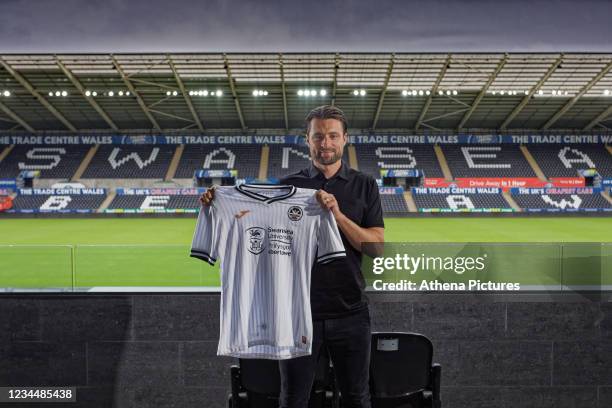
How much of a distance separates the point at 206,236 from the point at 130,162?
113 feet

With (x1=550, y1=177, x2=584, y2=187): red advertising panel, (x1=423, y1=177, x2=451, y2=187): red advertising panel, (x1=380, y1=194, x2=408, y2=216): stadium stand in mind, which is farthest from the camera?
(x1=423, y1=177, x2=451, y2=187): red advertising panel

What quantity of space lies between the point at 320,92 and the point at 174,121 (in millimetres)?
12437

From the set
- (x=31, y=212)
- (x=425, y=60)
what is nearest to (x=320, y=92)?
(x=425, y=60)

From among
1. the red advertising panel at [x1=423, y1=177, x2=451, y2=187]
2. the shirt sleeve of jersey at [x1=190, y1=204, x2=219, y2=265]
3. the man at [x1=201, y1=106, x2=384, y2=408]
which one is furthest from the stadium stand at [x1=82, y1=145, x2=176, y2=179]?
the man at [x1=201, y1=106, x2=384, y2=408]

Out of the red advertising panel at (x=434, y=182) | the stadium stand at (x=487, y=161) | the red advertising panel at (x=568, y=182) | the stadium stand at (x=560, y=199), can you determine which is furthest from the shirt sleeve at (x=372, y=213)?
the red advertising panel at (x=568, y=182)

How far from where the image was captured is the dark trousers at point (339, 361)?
8.06ft

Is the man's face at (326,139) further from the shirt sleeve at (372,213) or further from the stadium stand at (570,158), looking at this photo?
the stadium stand at (570,158)

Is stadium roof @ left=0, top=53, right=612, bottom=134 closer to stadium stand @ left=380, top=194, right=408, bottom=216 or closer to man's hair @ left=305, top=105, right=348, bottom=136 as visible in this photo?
stadium stand @ left=380, top=194, right=408, bottom=216

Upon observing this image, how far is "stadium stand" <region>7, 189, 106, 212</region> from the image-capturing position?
2920cm

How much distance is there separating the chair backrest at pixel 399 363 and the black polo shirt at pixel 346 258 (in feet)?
1.18

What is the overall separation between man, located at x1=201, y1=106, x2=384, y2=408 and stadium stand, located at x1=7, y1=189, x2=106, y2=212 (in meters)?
30.2

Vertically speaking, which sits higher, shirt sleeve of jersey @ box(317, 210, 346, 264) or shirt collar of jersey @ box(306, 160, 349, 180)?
shirt collar of jersey @ box(306, 160, 349, 180)

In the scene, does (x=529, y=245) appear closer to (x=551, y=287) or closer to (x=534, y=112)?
(x=551, y=287)

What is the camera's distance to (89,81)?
28.7 m
